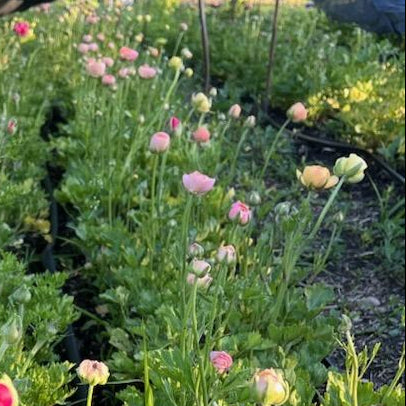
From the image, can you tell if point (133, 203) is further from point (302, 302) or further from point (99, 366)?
point (99, 366)

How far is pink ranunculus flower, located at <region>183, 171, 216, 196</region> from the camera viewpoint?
1.26 metres

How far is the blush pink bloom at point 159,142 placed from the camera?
59.6 inches

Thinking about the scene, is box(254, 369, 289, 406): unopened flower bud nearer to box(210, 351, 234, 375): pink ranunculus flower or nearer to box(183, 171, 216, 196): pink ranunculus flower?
box(210, 351, 234, 375): pink ranunculus flower

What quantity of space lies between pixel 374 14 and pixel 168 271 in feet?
11.8

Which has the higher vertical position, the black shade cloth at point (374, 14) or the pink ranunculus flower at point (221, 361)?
the pink ranunculus flower at point (221, 361)

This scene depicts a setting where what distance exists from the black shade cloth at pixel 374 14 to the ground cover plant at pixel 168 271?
1.78 metres

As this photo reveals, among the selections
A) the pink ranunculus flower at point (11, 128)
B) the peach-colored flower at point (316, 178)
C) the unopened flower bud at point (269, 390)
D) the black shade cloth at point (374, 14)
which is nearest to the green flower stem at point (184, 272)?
the peach-colored flower at point (316, 178)

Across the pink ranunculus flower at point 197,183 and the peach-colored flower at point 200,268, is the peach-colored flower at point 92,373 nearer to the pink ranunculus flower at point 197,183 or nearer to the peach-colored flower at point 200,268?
the peach-colored flower at point 200,268

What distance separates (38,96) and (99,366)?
246 centimetres

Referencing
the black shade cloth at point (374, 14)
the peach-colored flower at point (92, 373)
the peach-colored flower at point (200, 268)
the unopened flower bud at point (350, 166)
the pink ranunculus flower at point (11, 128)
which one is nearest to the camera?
the peach-colored flower at point (92, 373)

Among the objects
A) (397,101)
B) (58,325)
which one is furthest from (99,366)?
(397,101)

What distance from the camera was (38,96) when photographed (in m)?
3.30

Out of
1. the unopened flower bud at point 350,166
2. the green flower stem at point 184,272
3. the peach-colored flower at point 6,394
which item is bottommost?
the green flower stem at point 184,272

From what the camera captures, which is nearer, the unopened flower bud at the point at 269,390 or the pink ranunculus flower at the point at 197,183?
the unopened flower bud at the point at 269,390
